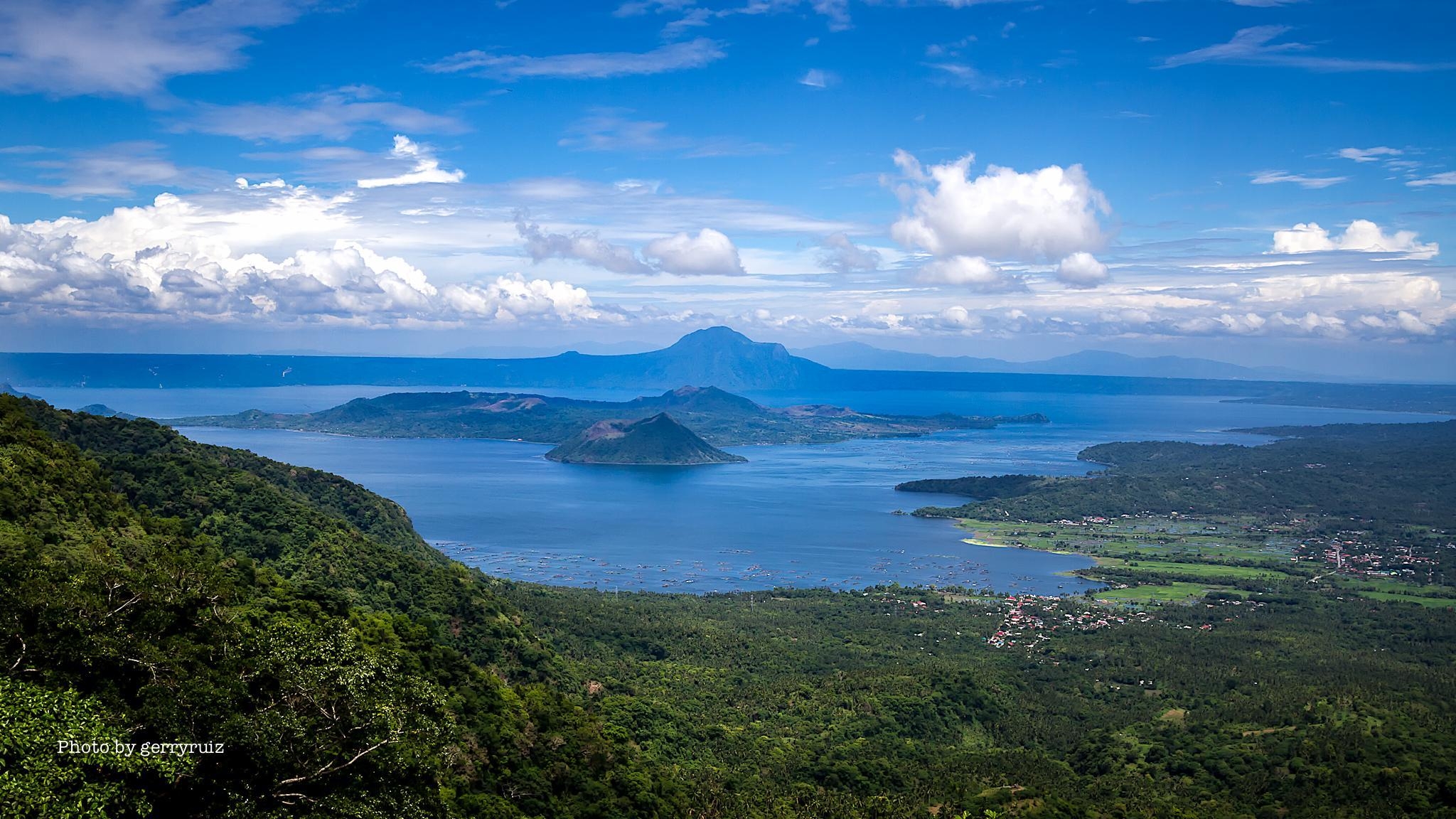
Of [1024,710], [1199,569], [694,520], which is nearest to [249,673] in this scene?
[1024,710]

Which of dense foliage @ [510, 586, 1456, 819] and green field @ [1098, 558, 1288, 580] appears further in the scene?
green field @ [1098, 558, 1288, 580]

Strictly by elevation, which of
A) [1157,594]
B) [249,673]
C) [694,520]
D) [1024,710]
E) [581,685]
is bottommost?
[694,520]

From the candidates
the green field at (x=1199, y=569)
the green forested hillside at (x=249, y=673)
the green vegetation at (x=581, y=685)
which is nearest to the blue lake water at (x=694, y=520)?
the green field at (x=1199, y=569)

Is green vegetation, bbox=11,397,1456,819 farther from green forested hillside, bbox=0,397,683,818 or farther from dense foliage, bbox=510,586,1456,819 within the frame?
dense foliage, bbox=510,586,1456,819

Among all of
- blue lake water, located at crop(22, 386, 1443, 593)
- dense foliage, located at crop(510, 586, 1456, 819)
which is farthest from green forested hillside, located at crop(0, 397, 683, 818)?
blue lake water, located at crop(22, 386, 1443, 593)

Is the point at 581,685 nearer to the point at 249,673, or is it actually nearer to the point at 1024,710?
the point at 1024,710

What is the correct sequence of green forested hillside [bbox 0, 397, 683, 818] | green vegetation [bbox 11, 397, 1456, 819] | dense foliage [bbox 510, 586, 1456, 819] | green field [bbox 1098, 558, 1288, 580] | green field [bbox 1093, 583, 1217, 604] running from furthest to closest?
green field [bbox 1098, 558, 1288, 580] < green field [bbox 1093, 583, 1217, 604] < dense foliage [bbox 510, 586, 1456, 819] < green vegetation [bbox 11, 397, 1456, 819] < green forested hillside [bbox 0, 397, 683, 818]

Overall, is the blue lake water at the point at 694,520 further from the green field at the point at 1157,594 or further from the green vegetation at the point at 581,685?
the green vegetation at the point at 581,685

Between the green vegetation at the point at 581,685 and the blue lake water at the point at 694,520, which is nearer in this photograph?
the green vegetation at the point at 581,685

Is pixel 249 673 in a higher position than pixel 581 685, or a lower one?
higher
